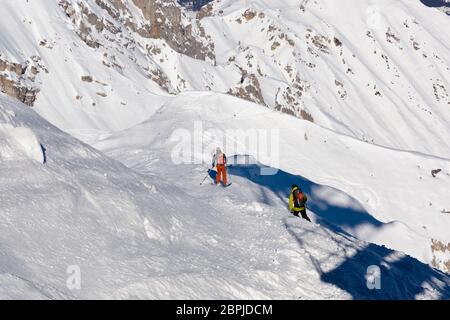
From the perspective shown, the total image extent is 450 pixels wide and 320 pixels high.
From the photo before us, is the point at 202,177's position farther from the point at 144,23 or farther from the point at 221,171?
the point at 144,23

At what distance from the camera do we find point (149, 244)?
12.2 m

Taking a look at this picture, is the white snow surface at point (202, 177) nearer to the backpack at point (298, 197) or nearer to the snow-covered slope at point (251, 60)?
the snow-covered slope at point (251, 60)

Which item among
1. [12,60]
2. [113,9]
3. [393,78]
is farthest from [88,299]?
[393,78]

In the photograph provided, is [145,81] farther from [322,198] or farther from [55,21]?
[322,198]

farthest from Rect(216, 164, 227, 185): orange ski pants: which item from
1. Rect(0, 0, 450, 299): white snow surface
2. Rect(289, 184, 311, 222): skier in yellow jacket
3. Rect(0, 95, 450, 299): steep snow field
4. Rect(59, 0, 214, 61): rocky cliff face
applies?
Rect(59, 0, 214, 61): rocky cliff face

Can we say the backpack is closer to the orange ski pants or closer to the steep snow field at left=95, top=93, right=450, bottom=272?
the orange ski pants

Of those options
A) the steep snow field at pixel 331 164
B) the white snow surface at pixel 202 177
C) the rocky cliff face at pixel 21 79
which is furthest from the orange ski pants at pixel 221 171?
the rocky cliff face at pixel 21 79

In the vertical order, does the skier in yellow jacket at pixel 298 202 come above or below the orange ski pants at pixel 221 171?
below

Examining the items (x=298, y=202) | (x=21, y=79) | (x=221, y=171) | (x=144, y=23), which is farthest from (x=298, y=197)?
(x=144, y=23)

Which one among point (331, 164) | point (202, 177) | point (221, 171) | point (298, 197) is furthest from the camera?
point (331, 164)

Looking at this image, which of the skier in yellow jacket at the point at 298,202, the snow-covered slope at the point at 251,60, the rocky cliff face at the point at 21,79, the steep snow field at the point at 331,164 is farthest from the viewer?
the snow-covered slope at the point at 251,60

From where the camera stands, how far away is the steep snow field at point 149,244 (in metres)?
10.0
